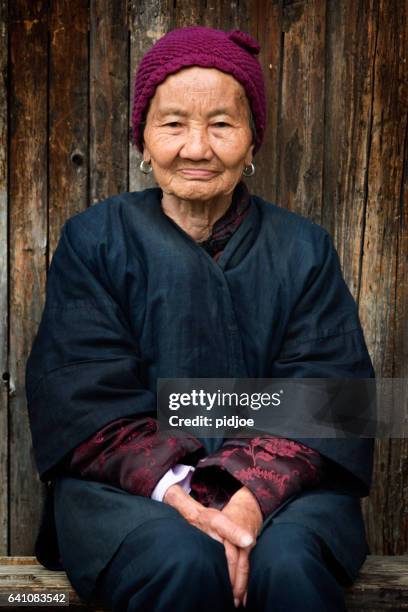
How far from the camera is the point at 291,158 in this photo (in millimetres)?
3369

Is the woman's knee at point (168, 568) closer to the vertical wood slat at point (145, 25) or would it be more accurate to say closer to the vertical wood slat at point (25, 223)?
the vertical wood slat at point (25, 223)

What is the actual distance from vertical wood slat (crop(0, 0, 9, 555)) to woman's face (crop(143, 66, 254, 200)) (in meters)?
0.73

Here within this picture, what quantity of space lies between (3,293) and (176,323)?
0.88m

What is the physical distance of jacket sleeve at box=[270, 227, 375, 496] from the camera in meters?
2.65

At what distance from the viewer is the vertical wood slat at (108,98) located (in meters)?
3.29

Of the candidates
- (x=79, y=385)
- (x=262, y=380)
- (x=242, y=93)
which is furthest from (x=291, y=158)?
(x=79, y=385)

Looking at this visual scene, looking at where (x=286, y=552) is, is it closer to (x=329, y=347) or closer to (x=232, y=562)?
(x=232, y=562)

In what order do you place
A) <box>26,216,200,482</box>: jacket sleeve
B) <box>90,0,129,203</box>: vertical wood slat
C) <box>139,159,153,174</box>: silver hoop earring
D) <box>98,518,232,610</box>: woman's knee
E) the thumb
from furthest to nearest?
<box>90,0,129,203</box>: vertical wood slat → <box>139,159,153,174</box>: silver hoop earring → <box>26,216,200,482</box>: jacket sleeve → the thumb → <box>98,518,232,610</box>: woman's knee

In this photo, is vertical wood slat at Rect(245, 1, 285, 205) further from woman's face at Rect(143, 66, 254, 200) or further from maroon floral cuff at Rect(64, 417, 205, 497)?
maroon floral cuff at Rect(64, 417, 205, 497)

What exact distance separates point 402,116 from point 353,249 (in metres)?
0.45

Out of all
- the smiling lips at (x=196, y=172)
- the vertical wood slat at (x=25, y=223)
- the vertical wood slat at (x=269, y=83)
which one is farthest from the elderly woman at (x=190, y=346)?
the vertical wood slat at (x=25, y=223)

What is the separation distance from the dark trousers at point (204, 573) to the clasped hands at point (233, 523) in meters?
0.03

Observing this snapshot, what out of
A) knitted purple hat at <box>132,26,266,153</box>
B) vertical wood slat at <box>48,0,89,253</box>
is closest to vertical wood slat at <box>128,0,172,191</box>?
vertical wood slat at <box>48,0,89,253</box>

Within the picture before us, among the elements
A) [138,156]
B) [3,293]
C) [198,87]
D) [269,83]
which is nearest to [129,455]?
[198,87]
